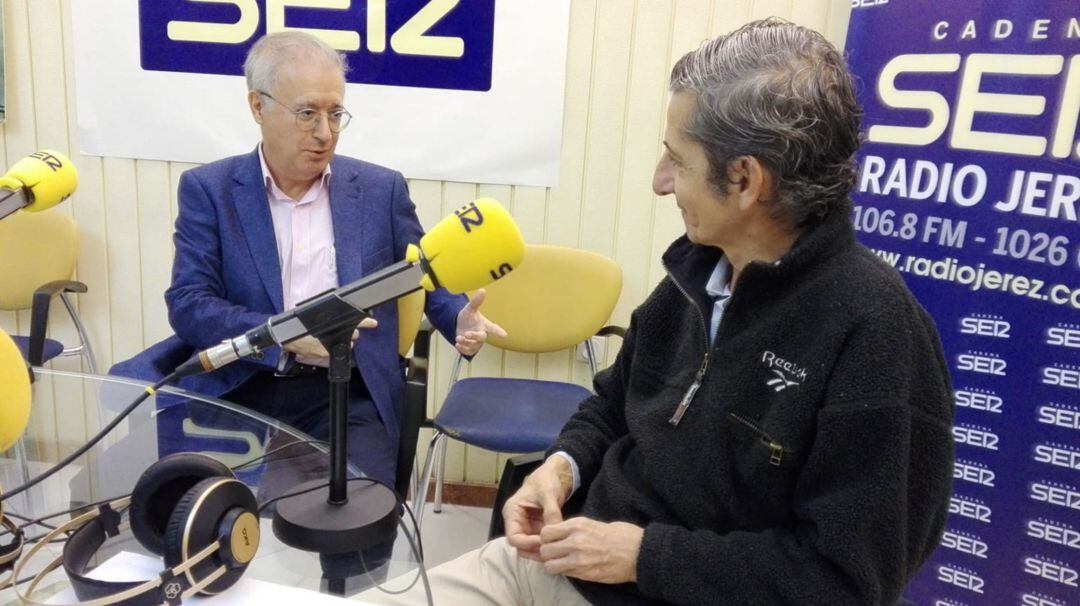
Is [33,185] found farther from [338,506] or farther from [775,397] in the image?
[775,397]

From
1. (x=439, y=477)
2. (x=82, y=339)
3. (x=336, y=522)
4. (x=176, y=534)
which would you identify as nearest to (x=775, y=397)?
(x=336, y=522)

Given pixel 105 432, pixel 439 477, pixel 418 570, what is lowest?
pixel 439 477

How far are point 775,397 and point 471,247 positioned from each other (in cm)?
49

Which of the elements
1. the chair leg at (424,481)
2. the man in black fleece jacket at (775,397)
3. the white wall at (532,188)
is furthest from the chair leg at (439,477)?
the man in black fleece jacket at (775,397)

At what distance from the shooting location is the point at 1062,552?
191cm

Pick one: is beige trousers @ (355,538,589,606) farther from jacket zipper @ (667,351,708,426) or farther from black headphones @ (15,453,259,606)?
black headphones @ (15,453,259,606)

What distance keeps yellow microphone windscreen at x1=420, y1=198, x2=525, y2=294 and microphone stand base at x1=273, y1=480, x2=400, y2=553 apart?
0.43m

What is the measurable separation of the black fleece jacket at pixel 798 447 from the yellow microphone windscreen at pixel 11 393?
828 millimetres

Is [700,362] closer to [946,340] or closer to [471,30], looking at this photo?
[946,340]

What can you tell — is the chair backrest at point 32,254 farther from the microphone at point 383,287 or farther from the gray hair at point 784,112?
the gray hair at point 784,112

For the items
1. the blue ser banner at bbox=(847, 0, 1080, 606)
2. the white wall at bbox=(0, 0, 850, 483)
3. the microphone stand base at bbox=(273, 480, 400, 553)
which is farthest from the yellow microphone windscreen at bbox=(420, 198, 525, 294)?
the white wall at bbox=(0, 0, 850, 483)

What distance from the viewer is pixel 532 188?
2734 mm

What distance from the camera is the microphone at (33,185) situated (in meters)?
1.24

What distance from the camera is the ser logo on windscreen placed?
259 centimetres
